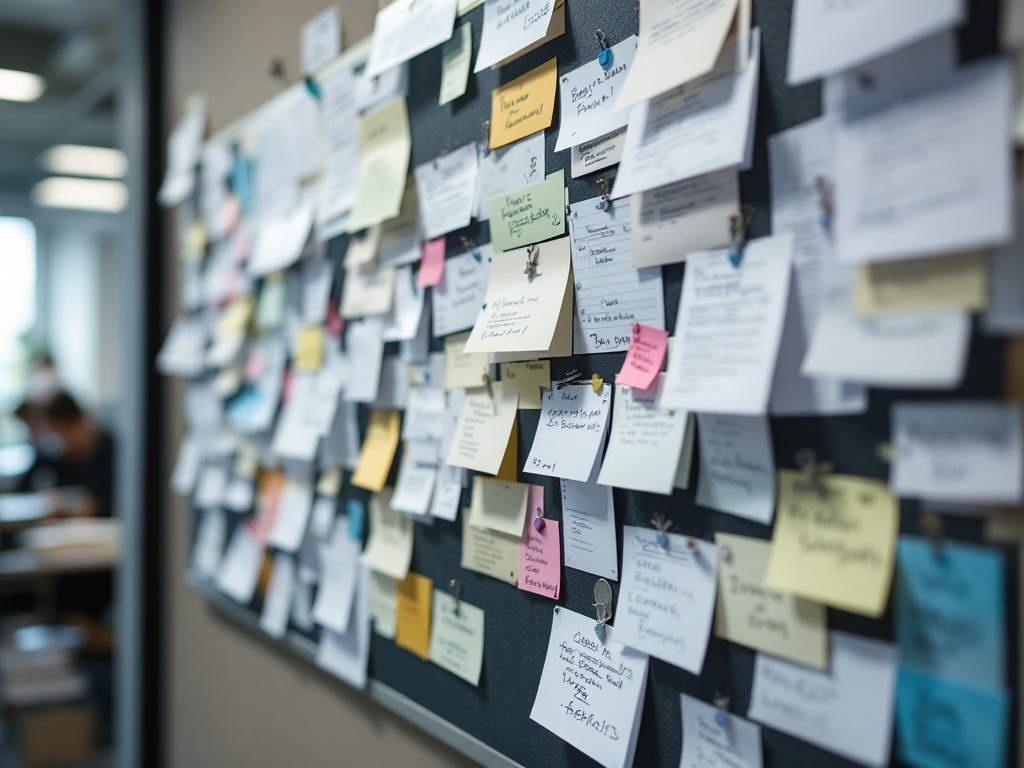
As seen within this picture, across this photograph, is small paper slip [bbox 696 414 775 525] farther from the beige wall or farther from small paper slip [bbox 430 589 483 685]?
the beige wall

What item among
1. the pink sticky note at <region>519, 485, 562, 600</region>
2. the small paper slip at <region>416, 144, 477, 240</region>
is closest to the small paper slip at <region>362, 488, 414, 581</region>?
the pink sticky note at <region>519, 485, 562, 600</region>

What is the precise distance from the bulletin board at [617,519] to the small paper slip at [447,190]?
0.02 meters

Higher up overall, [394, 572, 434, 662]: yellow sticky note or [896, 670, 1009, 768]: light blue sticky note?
[896, 670, 1009, 768]: light blue sticky note

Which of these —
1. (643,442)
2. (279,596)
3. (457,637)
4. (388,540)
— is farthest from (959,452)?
(279,596)

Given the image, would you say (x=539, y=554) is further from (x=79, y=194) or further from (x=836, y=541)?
(x=79, y=194)

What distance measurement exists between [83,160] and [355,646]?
199 inches

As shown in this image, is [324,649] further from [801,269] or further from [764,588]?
[801,269]

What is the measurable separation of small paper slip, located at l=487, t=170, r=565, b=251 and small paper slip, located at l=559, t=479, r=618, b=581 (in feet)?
0.82

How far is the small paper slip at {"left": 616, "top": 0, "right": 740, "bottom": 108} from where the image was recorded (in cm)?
58

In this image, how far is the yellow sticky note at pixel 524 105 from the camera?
76 cm

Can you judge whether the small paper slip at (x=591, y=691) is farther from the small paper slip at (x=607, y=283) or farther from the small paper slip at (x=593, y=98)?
the small paper slip at (x=593, y=98)

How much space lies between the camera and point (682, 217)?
0.62 meters

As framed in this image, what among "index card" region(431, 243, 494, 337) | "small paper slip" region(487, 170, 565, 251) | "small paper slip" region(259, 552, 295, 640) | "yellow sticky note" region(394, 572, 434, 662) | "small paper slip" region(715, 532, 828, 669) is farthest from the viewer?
"small paper slip" region(259, 552, 295, 640)

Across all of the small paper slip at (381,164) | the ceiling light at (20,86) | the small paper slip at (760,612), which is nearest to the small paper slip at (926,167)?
the small paper slip at (760,612)
